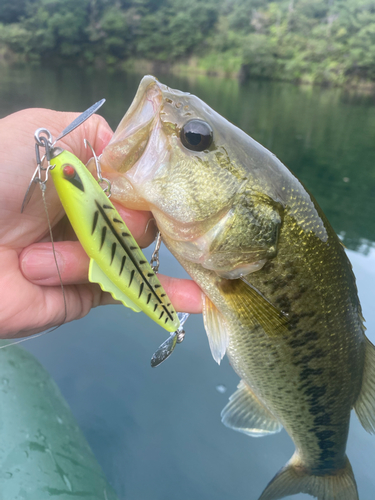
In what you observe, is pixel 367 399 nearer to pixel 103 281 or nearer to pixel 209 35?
pixel 103 281

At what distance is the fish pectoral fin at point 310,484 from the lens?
145 cm

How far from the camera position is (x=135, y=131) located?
88cm

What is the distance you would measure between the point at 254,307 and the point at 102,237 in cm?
64

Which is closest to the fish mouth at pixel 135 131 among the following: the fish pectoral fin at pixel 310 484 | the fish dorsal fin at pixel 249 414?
the fish dorsal fin at pixel 249 414

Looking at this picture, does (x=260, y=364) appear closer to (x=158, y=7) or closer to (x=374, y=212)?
(x=374, y=212)

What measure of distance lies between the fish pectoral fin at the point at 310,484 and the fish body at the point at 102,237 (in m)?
1.15

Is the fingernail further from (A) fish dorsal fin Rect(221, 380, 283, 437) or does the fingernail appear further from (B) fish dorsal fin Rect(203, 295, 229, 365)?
(A) fish dorsal fin Rect(221, 380, 283, 437)

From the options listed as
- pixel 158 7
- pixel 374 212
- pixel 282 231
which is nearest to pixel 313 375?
pixel 282 231

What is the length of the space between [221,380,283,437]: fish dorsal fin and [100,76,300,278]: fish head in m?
0.78

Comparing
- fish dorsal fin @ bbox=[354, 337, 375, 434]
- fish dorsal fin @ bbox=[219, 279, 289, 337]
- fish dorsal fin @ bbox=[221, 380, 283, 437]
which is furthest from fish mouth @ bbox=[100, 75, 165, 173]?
fish dorsal fin @ bbox=[354, 337, 375, 434]

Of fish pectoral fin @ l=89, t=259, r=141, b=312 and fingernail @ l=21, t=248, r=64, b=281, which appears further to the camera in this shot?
fingernail @ l=21, t=248, r=64, b=281

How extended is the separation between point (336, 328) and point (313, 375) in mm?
214

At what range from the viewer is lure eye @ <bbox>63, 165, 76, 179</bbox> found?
2.37ft

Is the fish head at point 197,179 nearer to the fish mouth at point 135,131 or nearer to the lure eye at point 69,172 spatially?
the fish mouth at point 135,131
